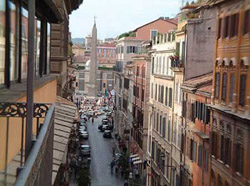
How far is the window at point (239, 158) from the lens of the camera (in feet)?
62.0

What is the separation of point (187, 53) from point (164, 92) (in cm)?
715

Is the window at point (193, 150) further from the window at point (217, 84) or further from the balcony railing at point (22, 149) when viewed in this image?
the balcony railing at point (22, 149)

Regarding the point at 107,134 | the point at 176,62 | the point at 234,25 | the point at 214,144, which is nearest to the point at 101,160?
the point at 107,134

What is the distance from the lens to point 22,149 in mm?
4465

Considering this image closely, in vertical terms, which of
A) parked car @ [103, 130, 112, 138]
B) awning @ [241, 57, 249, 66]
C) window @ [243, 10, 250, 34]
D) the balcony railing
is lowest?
parked car @ [103, 130, 112, 138]

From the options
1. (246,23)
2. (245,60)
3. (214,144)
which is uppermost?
(246,23)

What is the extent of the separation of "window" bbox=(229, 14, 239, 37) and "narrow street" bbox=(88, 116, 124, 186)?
22.7 metres

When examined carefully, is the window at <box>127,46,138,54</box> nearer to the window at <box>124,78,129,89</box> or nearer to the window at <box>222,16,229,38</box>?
the window at <box>124,78,129,89</box>

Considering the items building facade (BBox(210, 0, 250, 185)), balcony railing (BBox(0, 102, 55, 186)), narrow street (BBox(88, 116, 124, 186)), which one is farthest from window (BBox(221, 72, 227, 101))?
narrow street (BBox(88, 116, 124, 186))

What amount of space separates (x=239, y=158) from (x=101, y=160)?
35.4m

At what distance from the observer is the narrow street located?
42.6m

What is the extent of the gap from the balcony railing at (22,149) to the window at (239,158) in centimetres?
1404

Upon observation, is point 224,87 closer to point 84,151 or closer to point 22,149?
point 22,149

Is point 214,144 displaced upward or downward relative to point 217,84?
downward
